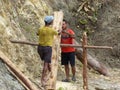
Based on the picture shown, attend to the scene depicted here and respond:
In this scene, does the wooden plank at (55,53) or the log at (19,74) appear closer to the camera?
the log at (19,74)

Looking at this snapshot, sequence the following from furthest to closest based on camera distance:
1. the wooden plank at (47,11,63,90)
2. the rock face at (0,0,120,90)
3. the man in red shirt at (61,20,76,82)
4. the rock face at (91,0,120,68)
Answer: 1. the rock face at (91,0,120,68)
2. the man in red shirt at (61,20,76,82)
3. the rock face at (0,0,120,90)
4. the wooden plank at (47,11,63,90)

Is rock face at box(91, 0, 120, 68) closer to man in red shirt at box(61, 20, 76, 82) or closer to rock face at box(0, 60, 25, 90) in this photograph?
man in red shirt at box(61, 20, 76, 82)

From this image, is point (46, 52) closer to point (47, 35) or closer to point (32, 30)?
point (47, 35)

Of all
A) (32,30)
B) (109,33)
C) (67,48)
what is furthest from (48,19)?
(109,33)

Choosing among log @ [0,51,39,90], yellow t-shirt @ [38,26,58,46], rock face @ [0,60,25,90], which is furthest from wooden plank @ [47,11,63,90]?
log @ [0,51,39,90]

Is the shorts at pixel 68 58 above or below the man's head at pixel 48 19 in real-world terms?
below

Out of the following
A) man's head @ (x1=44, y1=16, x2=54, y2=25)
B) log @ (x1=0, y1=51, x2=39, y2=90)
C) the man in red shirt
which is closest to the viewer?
log @ (x1=0, y1=51, x2=39, y2=90)

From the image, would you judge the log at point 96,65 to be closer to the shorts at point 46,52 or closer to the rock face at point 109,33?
the rock face at point 109,33

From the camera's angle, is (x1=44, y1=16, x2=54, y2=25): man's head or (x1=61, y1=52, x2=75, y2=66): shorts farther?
(x1=61, y1=52, x2=75, y2=66): shorts

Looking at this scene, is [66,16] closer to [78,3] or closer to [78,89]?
[78,3]

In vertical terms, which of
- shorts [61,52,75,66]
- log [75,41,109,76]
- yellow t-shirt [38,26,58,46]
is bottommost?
log [75,41,109,76]

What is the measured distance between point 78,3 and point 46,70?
27.5 feet

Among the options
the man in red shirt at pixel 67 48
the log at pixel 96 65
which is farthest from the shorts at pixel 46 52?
the log at pixel 96 65

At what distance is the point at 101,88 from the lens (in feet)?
38.7
